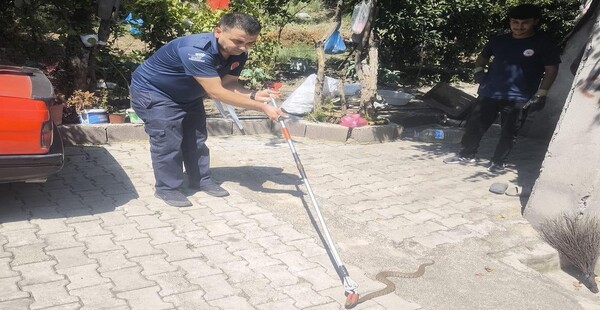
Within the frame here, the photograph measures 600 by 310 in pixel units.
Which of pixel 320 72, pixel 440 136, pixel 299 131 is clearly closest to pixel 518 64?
pixel 440 136

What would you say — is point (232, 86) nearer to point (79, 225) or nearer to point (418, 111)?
point (79, 225)

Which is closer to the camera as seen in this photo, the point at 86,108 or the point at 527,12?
the point at 527,12

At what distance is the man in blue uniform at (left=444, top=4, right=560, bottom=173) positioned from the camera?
596 centimetres

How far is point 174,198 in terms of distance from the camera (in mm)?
4785

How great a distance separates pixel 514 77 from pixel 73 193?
4547 mm

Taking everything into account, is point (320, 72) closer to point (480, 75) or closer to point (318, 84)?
point (318, 84)

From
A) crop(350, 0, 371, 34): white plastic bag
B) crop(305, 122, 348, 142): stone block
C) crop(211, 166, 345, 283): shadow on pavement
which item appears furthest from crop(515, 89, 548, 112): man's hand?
crop(211, 166, 345, 283): shadow on pavement

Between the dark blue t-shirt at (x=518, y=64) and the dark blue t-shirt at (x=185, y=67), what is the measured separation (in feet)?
9.91

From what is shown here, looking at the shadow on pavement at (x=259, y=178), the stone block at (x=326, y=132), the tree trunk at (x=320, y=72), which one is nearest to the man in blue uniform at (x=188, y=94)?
the shadow on pavement at (x=259, y=178)

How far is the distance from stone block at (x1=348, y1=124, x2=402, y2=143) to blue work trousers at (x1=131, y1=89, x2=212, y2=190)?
8.81 ft

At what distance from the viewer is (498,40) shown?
6.27 m

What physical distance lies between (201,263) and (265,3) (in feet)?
20.6

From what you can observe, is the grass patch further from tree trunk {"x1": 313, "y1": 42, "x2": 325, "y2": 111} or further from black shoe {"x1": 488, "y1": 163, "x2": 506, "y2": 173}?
black shoe {"x1": 488, "y1": 163, "x2": 506, "y2": 173}

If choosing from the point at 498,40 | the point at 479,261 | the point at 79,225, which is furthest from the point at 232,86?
the point at 498,40
